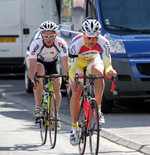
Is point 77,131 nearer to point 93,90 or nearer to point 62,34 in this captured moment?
point 93,90

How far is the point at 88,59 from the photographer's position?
8.45 meters

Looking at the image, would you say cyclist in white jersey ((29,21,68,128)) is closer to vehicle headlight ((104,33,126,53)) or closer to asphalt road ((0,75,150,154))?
asphalt road ((0,75,150,154))

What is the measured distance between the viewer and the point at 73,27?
12969mm

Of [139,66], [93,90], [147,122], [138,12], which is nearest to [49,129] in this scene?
[93,90]

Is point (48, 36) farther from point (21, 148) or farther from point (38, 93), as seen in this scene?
point (21, 148)

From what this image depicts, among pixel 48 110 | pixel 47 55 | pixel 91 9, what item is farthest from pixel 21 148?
pixel 91 9

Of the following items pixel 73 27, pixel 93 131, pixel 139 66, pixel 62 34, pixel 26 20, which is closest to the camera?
pixel 93 131

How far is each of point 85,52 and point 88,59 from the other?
0.17 metres

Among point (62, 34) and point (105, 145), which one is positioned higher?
Answer: point (62, 34)

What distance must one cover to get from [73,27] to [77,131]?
17.3ft

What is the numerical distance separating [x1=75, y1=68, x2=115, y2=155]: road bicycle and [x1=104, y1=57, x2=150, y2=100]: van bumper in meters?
3.49

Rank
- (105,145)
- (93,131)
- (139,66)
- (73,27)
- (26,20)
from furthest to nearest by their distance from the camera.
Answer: (26,20) → (73,27) → (139,66) → (105,145) → (93,131)

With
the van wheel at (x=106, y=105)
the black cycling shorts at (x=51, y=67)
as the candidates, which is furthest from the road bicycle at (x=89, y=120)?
the van wheel at (x=106, y=105)

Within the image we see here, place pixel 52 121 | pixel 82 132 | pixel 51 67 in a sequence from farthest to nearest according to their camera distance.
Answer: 1. pixel 51 67
2. pixel 52 121
3. pixel 82 132
